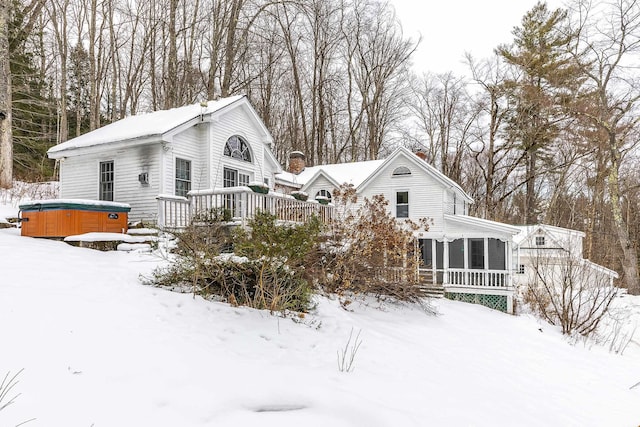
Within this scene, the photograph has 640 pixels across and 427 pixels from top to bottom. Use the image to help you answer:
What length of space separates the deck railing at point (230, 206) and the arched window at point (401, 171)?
24.7 feet

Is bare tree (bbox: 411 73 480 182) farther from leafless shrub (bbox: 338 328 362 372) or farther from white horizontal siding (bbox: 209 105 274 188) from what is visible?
leafless shrub (bbox: 338 328 362 372)

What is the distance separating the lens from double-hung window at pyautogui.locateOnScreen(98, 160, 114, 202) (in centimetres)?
1155

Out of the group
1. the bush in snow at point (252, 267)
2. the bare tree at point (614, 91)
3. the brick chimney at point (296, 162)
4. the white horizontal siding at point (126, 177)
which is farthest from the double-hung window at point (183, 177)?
the bare tree at point (614, 91)

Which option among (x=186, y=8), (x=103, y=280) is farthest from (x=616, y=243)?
(x=186, y=8)

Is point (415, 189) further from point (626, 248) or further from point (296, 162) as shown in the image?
point (626, 248)

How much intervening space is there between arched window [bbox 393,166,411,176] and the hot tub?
12.2 m

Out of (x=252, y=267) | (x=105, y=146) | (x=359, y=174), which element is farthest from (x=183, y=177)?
(x=359, y=174)

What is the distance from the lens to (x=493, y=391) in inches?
162

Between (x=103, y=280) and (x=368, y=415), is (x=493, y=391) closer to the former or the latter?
(x=368, y=415)

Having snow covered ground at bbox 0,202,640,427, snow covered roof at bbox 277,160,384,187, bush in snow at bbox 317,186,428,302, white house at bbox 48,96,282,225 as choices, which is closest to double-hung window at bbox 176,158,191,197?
white house at bbox 48,96,282,225

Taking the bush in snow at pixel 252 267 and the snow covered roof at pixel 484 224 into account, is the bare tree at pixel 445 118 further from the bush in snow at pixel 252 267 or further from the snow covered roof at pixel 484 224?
the bush in snow at pixel 252 267

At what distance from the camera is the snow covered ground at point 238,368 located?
Answer: 262 cm

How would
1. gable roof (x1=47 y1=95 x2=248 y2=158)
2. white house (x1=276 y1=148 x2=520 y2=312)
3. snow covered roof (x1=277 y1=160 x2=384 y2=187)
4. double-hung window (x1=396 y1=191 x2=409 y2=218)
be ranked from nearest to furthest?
gable roof (x1=47 y1=95 x2=248 y2=158)
white house (x1=276 y1=148 x2=520 y2=312)
double-hung window (x1=396 y1=191 x2=409 y2=218)
snow covered roof (x1=277 y1=160 x2=384 y2=187)

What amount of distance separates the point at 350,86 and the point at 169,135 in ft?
58.2
